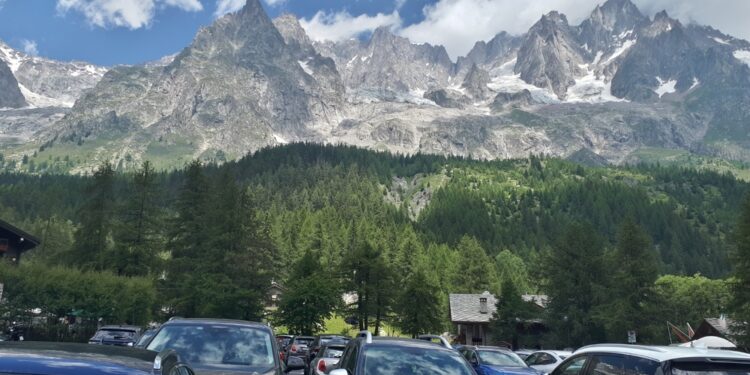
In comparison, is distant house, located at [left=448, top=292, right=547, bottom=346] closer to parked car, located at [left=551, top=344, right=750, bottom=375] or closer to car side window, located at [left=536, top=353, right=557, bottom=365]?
car side window, located at [left=536, top=353, right=557, bottom=365]

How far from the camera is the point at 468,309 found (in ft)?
228

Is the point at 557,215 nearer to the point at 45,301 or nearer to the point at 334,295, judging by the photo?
the point at 334,295

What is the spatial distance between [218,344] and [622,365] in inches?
241

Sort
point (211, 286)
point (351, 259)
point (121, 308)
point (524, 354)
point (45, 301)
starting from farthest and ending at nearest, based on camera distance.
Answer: point (351, 259) → point (211, 286) → point (121, 308) → point (45, 301) → point (524, 354)

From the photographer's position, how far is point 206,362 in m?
9.70

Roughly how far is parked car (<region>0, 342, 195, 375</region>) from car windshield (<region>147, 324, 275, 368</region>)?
178 inches

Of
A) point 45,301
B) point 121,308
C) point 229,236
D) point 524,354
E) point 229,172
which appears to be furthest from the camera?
point 229,172

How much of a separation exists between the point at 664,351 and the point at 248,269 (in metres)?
46.2

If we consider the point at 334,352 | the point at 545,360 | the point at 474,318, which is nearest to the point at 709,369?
the point at 334,352

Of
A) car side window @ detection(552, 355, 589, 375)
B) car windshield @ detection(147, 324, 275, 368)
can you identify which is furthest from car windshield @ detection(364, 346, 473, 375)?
car windshield @ detection(147, 324, 275, 368)

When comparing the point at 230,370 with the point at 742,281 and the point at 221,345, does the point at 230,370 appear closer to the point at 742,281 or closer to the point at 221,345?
the point at 221,345

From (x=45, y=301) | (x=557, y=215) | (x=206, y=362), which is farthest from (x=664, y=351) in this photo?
(x=557, y=215)

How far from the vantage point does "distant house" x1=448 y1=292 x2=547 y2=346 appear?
66.1m

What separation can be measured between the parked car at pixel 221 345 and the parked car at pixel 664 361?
489 cm
